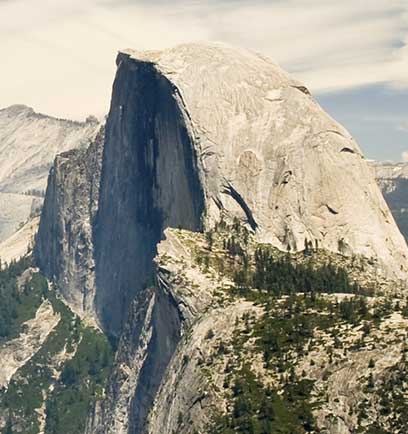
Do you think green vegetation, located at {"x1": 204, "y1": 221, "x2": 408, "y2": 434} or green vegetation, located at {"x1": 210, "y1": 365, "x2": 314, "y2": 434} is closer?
green vegetation, located at {"x1": 204, "y1": 221, "x2": 408, "y2": 434}

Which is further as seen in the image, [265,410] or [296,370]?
[296,370]

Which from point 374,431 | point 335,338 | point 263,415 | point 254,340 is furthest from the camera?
point 254,340

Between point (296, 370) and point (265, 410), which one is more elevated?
point (296, 370)

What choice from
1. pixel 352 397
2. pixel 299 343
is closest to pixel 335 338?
pixel 299 343

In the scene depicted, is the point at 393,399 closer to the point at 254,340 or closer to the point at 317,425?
the point at 317,425

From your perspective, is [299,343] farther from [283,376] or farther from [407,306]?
[407,306]

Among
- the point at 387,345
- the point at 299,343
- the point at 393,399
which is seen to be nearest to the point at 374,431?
the point at 393,399

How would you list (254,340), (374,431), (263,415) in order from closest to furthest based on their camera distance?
(374,431), (263,415), (254,340)

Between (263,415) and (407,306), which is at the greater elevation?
(407,306)

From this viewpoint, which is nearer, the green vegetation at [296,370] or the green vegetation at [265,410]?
the green vegetation at [296,370]

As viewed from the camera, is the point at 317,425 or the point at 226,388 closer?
the point at 317,425
